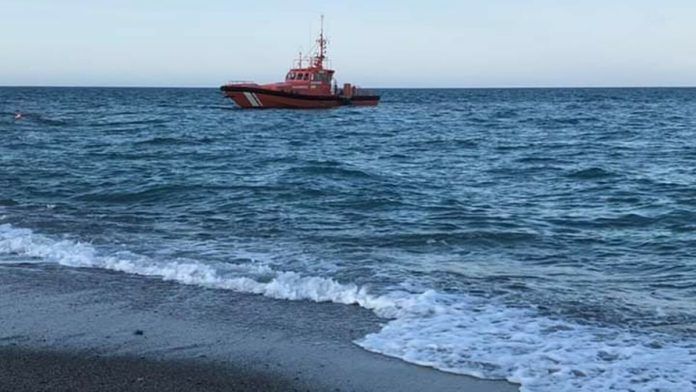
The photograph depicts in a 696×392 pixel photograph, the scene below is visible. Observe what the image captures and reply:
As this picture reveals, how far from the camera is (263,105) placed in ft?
163

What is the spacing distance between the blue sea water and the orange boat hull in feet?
75.5

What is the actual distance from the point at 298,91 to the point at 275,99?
1492 millimetres

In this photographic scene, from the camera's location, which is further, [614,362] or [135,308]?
[135,308]

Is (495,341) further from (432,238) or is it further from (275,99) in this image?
(275,99)

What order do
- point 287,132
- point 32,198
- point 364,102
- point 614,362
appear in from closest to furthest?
point 614,362 → point 32,198 → point 287,132 → point 364,102

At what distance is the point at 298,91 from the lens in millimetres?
49156

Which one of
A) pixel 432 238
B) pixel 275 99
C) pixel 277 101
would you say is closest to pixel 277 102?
pixel 277 101

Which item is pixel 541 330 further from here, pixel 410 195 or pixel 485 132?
pixel 485 132

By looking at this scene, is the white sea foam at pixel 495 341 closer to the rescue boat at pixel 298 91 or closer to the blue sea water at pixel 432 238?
the blue sea water at pixel 432 238

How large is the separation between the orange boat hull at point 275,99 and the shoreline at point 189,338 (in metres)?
40.7

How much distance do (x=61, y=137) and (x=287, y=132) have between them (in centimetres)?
932

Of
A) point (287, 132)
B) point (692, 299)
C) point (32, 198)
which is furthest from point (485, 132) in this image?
point (692, 299)

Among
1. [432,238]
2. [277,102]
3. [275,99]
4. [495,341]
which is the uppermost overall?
[275,99]

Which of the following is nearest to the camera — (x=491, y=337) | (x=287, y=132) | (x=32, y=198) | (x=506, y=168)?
(x=491, y=337)
